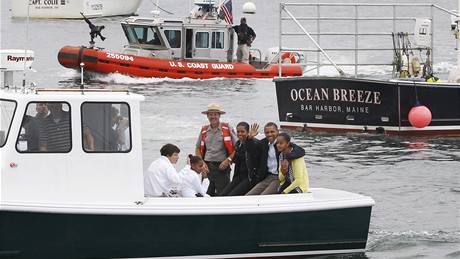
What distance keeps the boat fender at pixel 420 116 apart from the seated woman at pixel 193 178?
10.7 metres

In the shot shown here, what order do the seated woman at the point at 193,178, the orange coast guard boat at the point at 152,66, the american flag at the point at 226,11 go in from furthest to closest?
the american flag at the point at 226,11, the orange coast guard boat at the point at 152,66, the seated woman at the point at 193,178

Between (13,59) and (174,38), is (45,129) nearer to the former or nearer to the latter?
(13,59)

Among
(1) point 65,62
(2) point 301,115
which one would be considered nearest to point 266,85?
(1) point 65,62

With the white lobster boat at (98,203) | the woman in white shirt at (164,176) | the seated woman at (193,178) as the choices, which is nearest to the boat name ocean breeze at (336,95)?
the seated woman at (193,178)

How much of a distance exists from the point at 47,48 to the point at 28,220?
140ft

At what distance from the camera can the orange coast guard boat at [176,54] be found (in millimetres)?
36188

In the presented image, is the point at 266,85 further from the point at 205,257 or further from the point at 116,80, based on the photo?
the point at 205,257

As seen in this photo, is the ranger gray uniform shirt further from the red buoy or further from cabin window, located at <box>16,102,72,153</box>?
the red buoy

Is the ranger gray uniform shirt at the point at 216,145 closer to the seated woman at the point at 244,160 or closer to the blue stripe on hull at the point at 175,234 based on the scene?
the seated woman at the point at 244,160

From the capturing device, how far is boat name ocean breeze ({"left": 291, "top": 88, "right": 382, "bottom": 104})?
2347cm

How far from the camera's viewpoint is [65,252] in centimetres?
1217

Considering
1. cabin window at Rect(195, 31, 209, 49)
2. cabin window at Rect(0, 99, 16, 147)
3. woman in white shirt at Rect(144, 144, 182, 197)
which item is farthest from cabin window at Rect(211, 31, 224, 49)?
cabin window at Rect(0, 99, 16, 147)

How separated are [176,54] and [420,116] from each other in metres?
15.1

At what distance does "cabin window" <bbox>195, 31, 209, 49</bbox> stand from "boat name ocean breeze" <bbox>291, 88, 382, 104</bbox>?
12816mm
